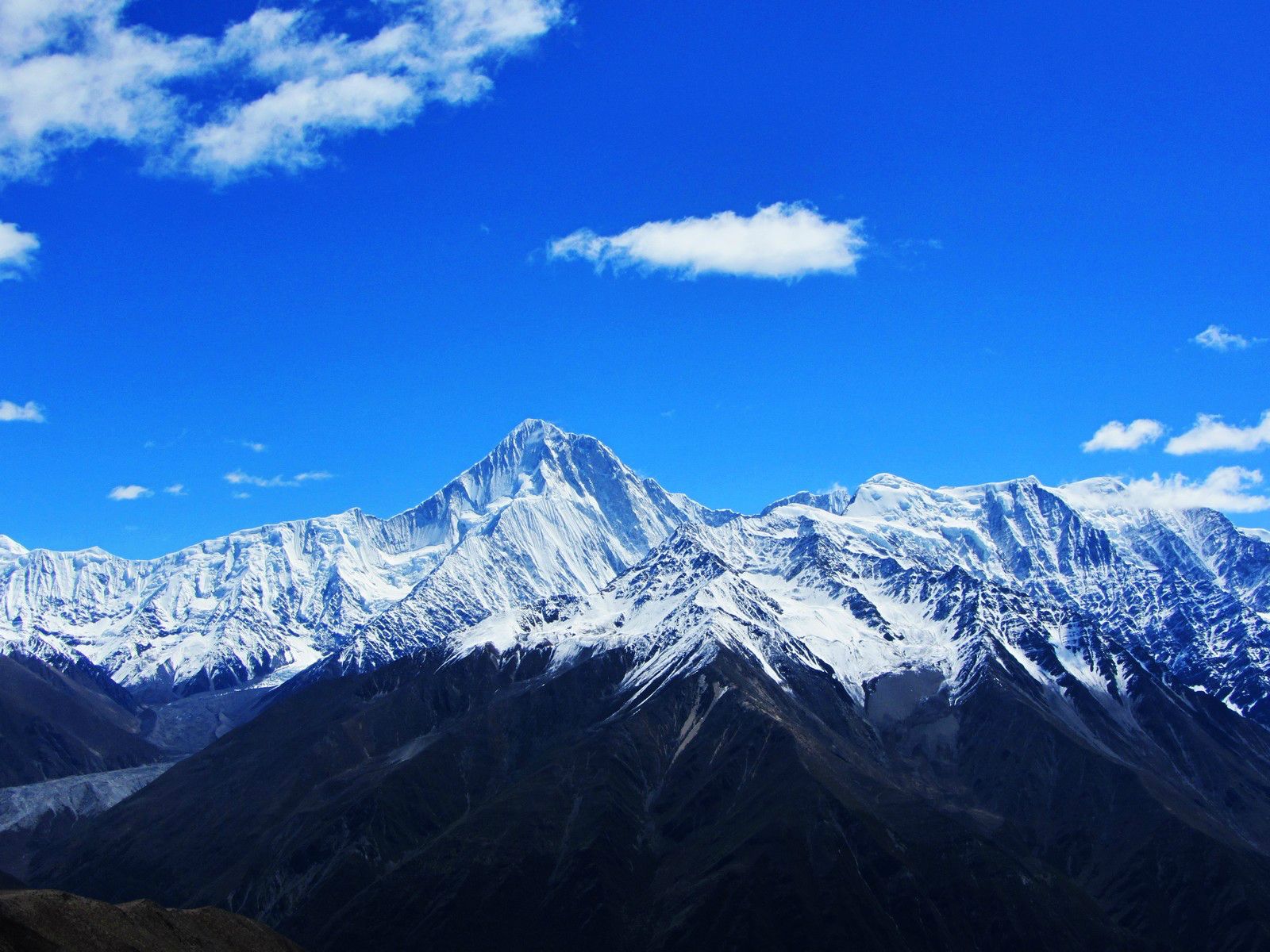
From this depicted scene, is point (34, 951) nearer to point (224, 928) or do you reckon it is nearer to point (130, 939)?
point (130, 939)

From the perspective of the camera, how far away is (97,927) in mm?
174750

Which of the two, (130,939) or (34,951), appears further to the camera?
(130,939)

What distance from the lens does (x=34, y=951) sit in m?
163

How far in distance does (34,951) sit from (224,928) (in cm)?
3966

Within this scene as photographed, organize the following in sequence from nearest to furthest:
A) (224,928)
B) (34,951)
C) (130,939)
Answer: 1. (34,951)
2. (130,939)
3. (224,928)

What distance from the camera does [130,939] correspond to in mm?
176750

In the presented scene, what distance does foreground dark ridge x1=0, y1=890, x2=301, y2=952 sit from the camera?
541 ft

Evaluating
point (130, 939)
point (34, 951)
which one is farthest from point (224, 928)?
point (34, 951)

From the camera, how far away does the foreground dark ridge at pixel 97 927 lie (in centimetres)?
16500

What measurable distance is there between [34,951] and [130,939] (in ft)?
50.9

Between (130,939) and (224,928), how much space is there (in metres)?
24.3

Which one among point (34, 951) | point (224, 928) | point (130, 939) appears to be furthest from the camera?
point (224, 928)
